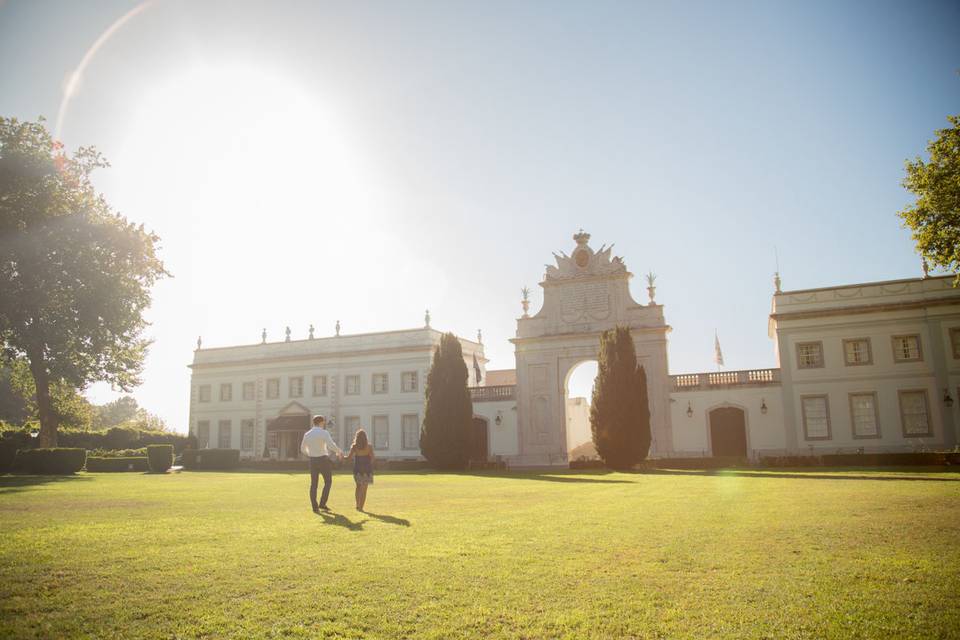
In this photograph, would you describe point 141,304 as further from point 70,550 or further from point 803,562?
point 803,562

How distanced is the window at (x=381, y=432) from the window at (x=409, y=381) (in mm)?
2532

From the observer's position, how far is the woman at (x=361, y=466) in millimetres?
11969

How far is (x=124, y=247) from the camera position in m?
32.0

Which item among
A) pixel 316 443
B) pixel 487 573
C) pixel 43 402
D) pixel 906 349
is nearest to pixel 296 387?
pixel 43 402

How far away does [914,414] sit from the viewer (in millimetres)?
32344

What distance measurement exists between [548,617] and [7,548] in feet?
20.5

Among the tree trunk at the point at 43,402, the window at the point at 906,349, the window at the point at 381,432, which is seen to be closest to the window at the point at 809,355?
the window at the point at 906,349

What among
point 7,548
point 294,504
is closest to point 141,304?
point 294,504

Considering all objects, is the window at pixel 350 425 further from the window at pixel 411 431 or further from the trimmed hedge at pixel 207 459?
the trimmed hedge at pixel 207 459

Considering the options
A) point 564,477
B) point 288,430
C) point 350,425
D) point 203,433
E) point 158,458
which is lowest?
point 564,477

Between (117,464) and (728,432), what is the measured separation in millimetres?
33226

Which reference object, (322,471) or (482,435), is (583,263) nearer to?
(482,435)

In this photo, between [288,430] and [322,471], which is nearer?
[322,471]

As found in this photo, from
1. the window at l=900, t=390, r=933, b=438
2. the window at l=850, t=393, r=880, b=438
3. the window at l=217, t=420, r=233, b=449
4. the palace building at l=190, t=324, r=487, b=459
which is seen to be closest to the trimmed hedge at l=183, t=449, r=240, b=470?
the palace building at l=190, t=324, r=487, b=459
